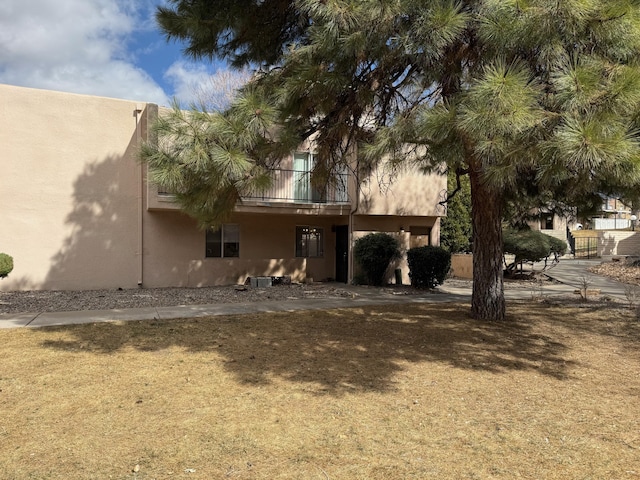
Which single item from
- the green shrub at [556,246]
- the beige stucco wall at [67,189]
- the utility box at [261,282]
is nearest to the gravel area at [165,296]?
the utility box at [261,282]

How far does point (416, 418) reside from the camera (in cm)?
463

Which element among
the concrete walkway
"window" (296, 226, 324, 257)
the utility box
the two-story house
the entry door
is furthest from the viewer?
"window" (296, 226, 324, 257)

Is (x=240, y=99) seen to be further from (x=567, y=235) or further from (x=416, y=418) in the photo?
(x=567, y=235)

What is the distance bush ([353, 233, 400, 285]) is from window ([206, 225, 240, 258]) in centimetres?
396

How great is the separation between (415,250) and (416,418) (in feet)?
35.4

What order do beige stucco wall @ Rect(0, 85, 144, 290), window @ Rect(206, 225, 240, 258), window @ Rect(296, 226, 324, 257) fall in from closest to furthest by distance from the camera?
1. beige stucco wall @ Rect(0, 85, 144, 290)
2. window @ Rect(206, 225, 240, 258)
3. window @ Rect(296, 226, 324, 257)

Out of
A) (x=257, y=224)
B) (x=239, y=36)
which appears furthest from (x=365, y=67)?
(x=257, y=224)

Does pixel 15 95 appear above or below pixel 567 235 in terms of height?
above

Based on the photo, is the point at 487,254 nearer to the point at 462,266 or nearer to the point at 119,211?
the point at 119,211

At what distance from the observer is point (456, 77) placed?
620cm

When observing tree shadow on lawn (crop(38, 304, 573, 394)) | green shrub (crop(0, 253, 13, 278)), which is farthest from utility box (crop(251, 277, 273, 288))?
green shrub (crop(0, 253, 13, 278))

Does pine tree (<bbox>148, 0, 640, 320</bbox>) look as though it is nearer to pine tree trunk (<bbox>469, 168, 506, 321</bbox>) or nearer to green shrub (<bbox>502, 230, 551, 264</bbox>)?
pine tree trunk (<bbox>469, 168, 506, 321</bbox>)

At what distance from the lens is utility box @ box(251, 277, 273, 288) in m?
15.0

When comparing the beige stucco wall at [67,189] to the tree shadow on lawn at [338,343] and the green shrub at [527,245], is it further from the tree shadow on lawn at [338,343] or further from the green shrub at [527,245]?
the green shrub at [527,245]
